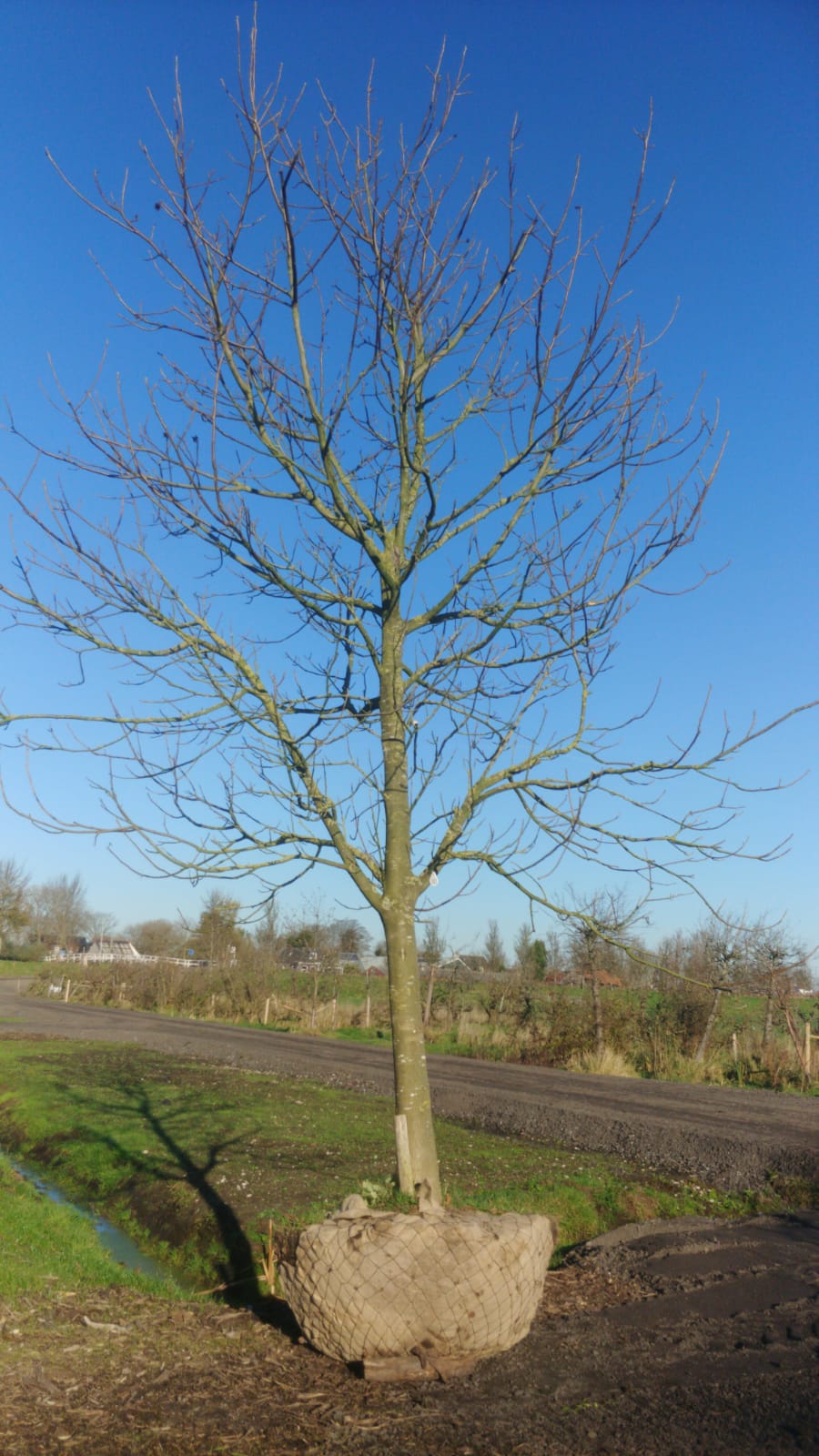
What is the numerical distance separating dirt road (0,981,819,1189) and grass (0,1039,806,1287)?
969 mm

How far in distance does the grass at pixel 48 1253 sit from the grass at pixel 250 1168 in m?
0.68

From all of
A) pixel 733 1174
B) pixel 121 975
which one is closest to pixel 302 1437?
pixel 733 1174

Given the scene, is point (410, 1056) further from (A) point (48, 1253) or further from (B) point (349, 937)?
(B) point (349, 937)

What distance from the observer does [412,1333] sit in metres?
5.02

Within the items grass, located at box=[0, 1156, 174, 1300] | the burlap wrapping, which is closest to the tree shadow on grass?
grass, located at box=[0, 1156, 174, 1300]

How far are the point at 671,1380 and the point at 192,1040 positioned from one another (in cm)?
2463

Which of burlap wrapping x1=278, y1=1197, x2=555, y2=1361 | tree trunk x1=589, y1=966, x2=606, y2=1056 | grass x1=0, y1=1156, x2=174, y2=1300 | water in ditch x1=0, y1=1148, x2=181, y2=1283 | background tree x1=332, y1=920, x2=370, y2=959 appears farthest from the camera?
background tree x1=332, y1=920, x2=370, y2=959

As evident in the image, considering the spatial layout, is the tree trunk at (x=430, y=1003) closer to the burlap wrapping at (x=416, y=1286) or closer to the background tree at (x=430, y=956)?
the background tree at (x=430, y=956)

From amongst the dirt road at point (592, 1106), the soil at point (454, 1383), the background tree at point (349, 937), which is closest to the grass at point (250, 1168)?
the dirt road at point (592, 1106)

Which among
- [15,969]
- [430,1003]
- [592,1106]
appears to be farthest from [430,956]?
[15,969]

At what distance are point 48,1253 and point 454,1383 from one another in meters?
5.26

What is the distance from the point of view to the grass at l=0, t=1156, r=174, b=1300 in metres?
7.33

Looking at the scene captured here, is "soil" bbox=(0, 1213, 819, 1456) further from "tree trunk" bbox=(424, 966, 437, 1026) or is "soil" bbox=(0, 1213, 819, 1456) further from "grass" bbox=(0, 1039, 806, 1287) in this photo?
"tree trunk" bbox=(424, 966, 437, 1026)

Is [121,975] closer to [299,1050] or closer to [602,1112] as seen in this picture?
[299,1050]
